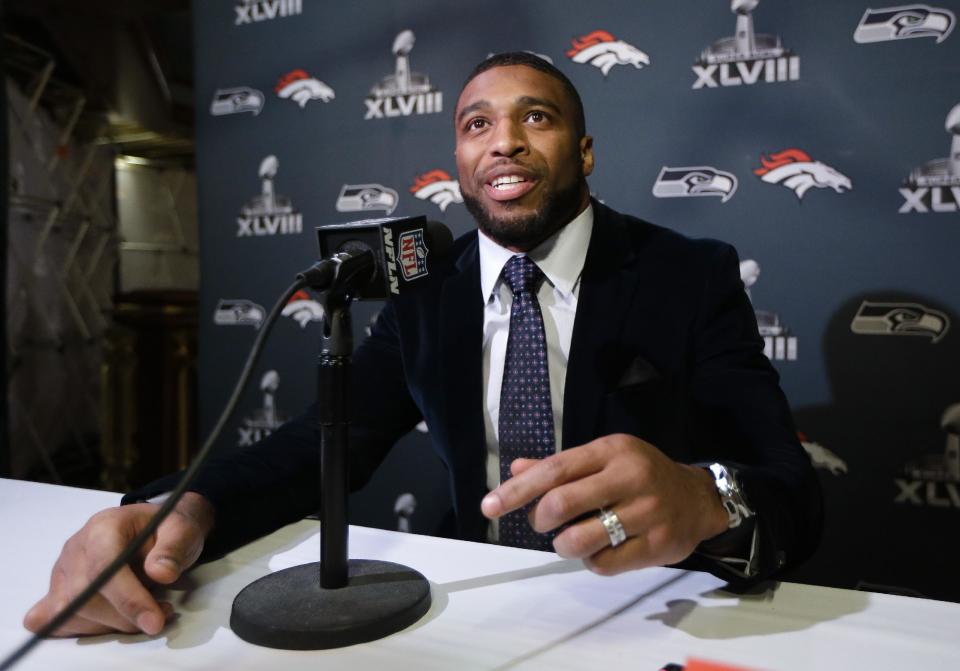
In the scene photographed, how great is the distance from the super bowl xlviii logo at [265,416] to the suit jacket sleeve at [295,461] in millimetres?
1340

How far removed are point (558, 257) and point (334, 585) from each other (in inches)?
23.0

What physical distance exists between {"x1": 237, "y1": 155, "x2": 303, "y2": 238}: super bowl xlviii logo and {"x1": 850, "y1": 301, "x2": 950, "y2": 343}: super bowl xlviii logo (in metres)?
1.63

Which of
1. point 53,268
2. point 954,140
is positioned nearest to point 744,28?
point 954,140

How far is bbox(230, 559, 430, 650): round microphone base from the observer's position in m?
0.54

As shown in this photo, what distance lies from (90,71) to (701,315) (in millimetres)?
3778

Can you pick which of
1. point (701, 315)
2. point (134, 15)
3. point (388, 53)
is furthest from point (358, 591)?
point (134, 15)

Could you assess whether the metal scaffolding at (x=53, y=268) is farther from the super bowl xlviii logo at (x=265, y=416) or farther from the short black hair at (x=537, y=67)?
the short black hair at (x=537, y=67)

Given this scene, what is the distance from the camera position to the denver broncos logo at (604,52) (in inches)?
73.8

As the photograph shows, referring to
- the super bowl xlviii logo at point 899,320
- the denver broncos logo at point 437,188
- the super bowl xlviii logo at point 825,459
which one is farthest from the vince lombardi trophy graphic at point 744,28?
the super bowl xlviii logo at point 825,459

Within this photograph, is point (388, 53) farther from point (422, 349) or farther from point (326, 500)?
point (326, 500)

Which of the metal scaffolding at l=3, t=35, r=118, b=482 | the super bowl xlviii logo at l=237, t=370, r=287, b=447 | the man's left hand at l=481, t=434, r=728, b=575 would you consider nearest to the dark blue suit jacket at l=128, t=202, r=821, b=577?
the man's left hand at l=481, t=434, r=728, b=575

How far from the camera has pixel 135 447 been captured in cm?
327

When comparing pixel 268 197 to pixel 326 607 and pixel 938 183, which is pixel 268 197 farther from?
pixel 326 607

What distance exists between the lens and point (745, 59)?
1.76 metres
